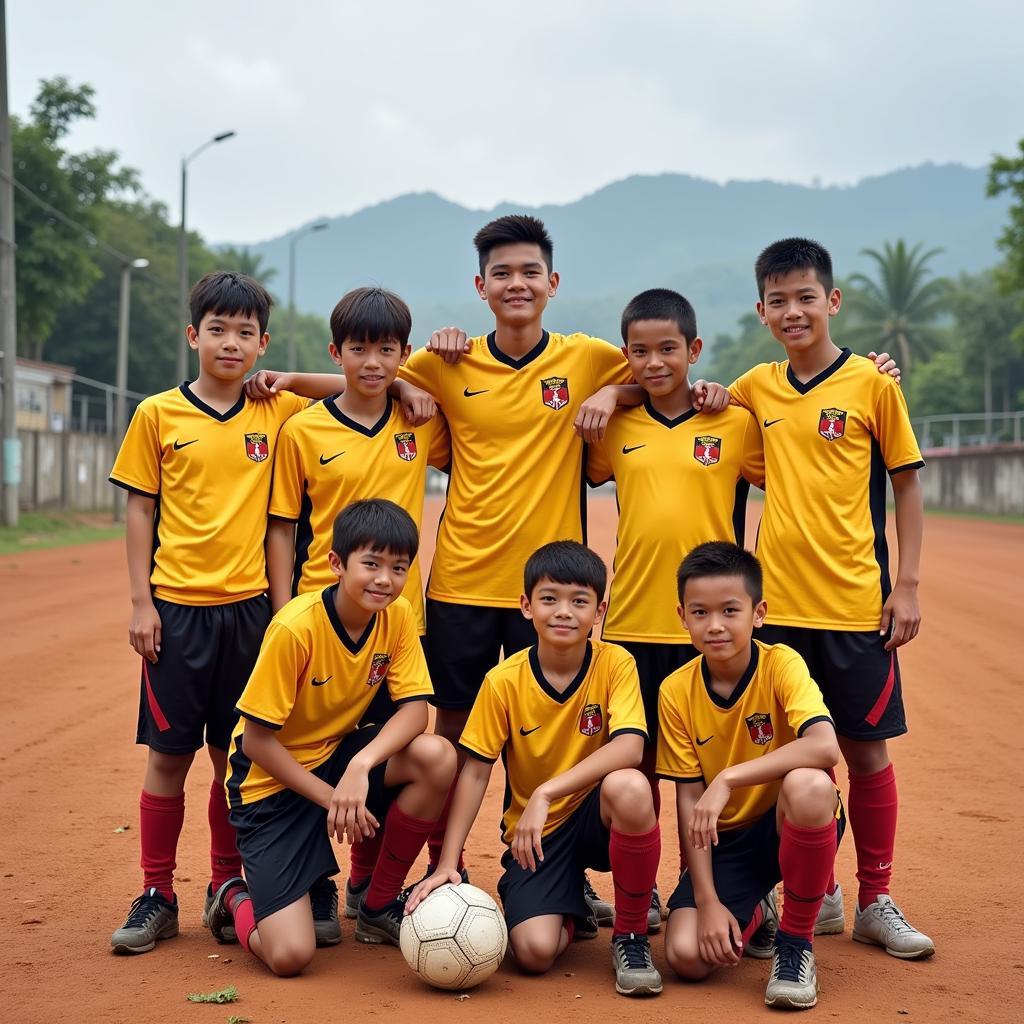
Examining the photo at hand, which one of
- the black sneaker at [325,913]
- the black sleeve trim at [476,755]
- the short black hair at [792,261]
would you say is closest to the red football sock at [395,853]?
the black sneaker at [325,913]

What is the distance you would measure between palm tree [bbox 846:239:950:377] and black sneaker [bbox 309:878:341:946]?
59166mm

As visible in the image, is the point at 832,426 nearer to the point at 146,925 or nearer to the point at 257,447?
the point at 257,447

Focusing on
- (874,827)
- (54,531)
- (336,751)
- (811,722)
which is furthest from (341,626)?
(54,531)

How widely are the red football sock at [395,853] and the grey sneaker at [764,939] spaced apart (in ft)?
3.92

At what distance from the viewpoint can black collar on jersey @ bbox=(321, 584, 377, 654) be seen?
14.6 ft

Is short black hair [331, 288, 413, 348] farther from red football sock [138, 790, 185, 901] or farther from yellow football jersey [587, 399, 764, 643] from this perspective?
red football sock [138, 790, 185, 901]

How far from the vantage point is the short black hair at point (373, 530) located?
4.36m

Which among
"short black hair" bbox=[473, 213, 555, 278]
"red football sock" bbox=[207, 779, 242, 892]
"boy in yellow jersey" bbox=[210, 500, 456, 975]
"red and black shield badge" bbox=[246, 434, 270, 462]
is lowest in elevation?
"red football sock" bbox=[207, 779, 242, 892]

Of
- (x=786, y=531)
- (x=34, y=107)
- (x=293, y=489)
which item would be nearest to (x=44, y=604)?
(x=293, y=489)

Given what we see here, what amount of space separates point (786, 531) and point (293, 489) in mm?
1842

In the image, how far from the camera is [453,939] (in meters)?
4.00

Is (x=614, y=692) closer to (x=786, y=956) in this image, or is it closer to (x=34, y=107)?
(x=786, y=956)

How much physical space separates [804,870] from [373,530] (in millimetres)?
1799

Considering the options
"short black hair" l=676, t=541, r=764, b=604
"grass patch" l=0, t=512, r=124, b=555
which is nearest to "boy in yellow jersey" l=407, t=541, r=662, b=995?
"short black hair" l=676, t=541, r=764, b=604
